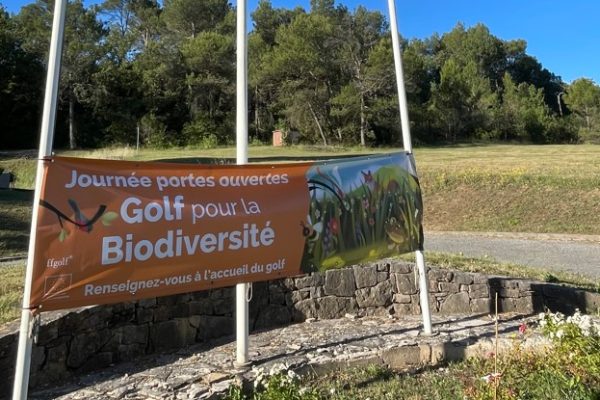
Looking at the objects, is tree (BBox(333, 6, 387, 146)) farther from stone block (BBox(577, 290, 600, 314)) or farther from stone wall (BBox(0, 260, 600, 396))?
stone block (BBox(577, 290, 600, 314))

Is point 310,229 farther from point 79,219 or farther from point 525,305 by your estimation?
point 525,305

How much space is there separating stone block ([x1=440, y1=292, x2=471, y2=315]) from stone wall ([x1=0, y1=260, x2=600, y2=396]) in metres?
0.01

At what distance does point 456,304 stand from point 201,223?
3.55 meters

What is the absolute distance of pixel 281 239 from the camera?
13.8 ft

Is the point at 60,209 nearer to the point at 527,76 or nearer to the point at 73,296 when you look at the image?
the point at 73,296

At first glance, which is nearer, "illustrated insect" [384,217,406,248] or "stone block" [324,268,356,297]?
"illustrated insect" [384,217,406,248]

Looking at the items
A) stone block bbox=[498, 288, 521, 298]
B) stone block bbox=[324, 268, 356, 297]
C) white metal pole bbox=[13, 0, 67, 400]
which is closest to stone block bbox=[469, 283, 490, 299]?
stone block bbox=[498, 288, 521, 298]

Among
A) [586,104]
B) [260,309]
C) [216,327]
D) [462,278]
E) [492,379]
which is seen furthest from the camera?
[586,104]

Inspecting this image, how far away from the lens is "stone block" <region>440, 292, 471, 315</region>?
6270 millimetres

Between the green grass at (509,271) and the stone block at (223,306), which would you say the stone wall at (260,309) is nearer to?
the stone block at (223,306)

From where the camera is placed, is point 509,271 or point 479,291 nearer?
point 479,291

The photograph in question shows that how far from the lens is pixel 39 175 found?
3121mm

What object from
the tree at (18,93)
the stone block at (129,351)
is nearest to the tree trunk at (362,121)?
the tree at (18,93)

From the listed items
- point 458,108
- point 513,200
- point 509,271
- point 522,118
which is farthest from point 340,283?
point 522,118
